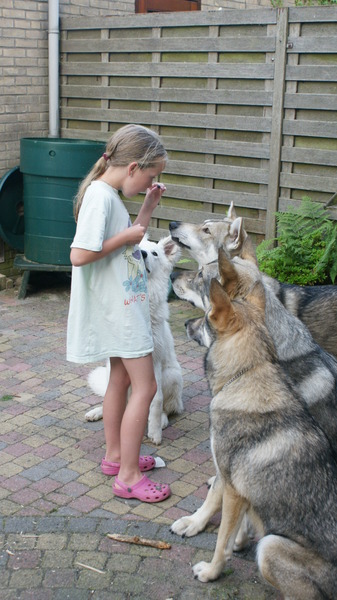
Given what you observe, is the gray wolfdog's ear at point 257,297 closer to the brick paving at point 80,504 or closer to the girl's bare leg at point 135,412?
the girl's bare leg at point 135,412

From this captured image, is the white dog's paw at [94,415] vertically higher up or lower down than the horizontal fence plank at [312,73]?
lower down

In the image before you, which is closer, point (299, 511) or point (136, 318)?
point (299, 511)

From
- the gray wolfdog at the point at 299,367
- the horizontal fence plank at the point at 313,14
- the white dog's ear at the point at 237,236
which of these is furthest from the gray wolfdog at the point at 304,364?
the horizontal fence plank at the point at 313,14

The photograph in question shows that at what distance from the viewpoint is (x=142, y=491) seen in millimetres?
4348

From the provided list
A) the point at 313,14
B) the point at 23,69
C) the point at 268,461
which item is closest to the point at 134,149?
the point at 268,461

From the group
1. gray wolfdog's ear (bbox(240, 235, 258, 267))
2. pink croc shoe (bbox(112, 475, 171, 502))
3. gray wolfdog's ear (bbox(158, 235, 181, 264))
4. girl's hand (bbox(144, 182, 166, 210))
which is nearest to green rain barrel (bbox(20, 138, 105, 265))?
gray wolfdog's ear (bbox(158, 235, 181, 264))

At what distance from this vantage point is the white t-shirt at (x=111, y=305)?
416 centimetres

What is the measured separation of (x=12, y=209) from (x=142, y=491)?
209 inches

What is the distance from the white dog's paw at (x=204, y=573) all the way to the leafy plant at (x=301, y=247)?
3.74 m

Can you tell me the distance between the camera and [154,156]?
4082 millimetres

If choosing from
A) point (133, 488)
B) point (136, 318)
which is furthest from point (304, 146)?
point (133, 488)

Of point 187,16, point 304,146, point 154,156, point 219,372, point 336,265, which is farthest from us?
point 187,16

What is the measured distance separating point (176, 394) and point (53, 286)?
387 centimetres

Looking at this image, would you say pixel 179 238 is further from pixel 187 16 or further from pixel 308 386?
pixel 187 16
